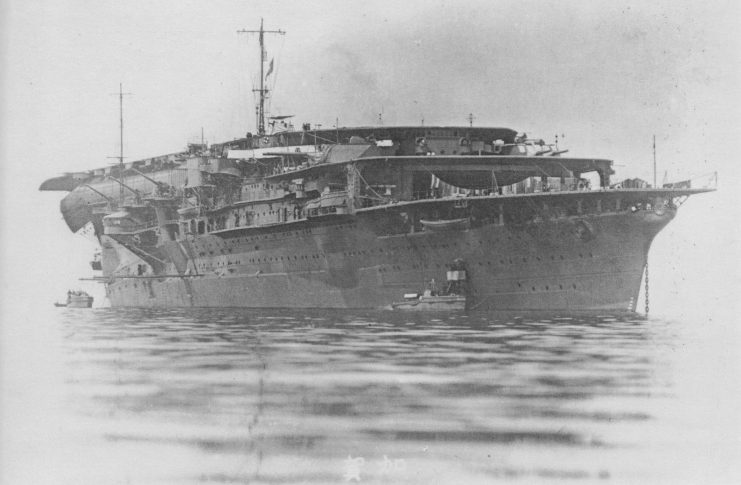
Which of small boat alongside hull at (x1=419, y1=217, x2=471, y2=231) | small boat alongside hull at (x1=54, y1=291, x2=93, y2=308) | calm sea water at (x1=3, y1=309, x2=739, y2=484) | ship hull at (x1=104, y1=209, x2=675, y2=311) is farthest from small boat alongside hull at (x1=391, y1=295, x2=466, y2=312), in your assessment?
small boat alongside hull at (x1=54, y1=291, x2=93, y2=308)

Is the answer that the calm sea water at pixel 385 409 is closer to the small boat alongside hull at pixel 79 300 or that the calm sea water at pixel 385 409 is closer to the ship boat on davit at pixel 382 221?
the ship boat on davit at pixel 382 221

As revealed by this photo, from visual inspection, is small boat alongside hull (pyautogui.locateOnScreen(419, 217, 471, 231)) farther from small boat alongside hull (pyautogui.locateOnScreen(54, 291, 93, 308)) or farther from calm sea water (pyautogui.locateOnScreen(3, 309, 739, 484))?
small boat alongside hull (pyautogui.locateOnScreen(54, 291, 93, 308))

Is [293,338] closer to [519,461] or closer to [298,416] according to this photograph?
[298,416]

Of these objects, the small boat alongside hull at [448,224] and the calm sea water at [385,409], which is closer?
the calm sea water at [385,409]

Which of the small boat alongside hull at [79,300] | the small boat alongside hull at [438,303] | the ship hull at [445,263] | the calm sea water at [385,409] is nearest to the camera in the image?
the calm sea water at [385,409]

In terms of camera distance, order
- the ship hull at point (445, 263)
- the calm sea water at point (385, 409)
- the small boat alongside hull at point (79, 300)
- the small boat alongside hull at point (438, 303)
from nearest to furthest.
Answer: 1. the calm sea water at point (385, 409)
2. the ship hull at point (445, 263)
3. the small boat alongside hull at point (438, 303)
4. the small boat alongside hull at point (79, 300)

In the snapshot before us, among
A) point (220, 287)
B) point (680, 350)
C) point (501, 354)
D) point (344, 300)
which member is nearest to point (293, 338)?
point (501, 354)

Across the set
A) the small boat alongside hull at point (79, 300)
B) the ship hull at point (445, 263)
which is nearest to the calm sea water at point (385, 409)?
the ship hull at point (445, 263)
